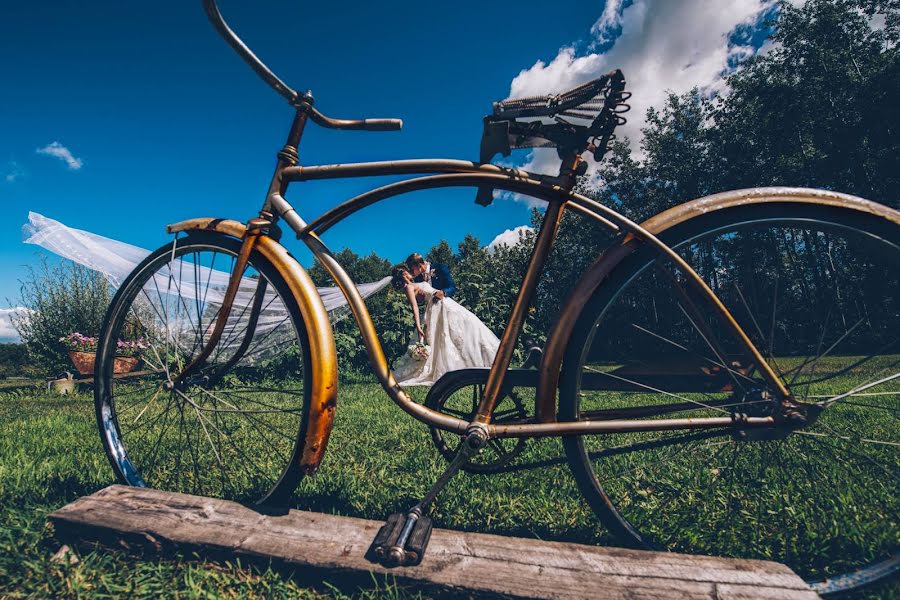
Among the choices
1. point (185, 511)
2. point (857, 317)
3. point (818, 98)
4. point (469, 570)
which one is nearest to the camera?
point (469, 570)

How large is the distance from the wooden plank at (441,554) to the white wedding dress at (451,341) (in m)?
5.29

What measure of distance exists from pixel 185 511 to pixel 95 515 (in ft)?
0.84

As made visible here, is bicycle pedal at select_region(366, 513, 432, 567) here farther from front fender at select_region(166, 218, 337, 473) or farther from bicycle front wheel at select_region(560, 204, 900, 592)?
bicycle front wheel at select_region(560, 204, 900, 592)

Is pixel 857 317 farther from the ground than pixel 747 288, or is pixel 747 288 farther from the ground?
pixel 747 288

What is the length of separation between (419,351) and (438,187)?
17.7 feet

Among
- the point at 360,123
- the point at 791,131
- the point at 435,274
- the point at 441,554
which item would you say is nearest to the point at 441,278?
the point at 435,274

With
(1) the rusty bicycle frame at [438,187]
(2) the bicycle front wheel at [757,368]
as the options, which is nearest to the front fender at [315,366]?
(1) the rusty bicycle frame at [438,187]

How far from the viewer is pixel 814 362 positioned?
1.43 meters

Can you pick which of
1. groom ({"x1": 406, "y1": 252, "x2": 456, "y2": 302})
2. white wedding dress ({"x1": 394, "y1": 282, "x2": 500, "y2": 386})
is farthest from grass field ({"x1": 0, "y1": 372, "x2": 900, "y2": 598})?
groom ({"x1": 406, "y1": 252, "x2": 456, "y2": 302})

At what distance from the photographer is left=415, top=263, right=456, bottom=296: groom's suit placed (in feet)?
22.4

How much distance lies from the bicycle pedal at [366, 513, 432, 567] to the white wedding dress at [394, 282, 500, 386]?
5354 mm

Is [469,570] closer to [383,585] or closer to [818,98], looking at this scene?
[383,585]

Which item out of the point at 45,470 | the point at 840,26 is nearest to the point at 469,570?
the point at 45,470

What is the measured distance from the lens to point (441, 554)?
3.94ft
